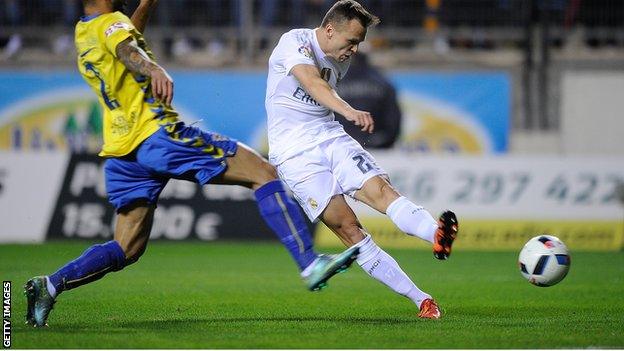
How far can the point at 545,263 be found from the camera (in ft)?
27.7

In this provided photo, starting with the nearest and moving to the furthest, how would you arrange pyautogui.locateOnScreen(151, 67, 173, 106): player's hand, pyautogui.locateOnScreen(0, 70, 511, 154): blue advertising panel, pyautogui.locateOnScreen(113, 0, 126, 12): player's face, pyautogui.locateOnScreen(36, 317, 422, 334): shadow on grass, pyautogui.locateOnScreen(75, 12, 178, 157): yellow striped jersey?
pyautogui.locateOnScreen(151, 67, 173, 106): player's hand → pyautogui.locateOnScreen(36, 317, 422, 334): shadow on grass → pyautogui.locateOnScreen(75, 12, 178, 157): yellow striped jersey → pyautogui.locateOnScreen(113, 0, 126, 12): player's face → pyautogui.locateOnScreen(0, 70, 511, 154): blue advertising panel

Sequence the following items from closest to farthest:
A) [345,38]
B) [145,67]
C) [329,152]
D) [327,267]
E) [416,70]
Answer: [327,267], [145,67], [345,38], [329,152], [416,70]

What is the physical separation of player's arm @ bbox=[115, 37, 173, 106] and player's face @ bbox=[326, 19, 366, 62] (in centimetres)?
127

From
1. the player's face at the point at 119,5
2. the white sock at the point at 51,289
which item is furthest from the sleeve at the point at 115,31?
the white sock at the point at 51,289

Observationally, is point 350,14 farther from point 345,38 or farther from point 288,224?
point 288,224

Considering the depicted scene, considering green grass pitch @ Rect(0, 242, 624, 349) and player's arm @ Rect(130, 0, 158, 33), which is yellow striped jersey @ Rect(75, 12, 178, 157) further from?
green grass pitch @ Rect(0, 242, 624, 349)

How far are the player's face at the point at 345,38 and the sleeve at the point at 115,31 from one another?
4.57 ft

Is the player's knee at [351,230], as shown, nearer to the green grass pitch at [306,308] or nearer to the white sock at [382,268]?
the white sock at [382,268]

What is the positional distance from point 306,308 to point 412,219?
1600 millimetres

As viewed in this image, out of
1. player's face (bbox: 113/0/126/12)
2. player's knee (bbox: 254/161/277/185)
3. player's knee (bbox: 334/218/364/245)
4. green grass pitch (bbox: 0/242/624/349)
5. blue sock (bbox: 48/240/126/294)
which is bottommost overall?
green grass pitch (bbox: 0/242/624/349)

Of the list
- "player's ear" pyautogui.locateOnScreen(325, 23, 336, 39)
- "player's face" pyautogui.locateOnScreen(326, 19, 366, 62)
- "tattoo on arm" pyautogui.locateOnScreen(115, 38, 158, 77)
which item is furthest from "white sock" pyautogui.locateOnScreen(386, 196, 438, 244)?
"tattoo on arm" pyautogui.locateOnScreen(115, 38, 158, 77)

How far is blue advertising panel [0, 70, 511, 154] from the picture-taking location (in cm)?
2011

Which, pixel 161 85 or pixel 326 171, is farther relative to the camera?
pixel 326 171

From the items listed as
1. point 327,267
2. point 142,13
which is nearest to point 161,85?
point 142,13
